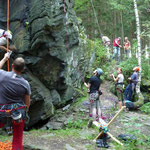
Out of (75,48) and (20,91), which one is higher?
(75,48)

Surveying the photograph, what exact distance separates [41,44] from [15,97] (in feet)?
17.1

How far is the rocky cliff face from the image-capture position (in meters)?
8.55

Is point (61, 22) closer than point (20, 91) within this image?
No

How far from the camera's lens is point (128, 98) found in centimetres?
1323

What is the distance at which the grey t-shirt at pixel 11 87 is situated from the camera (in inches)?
150

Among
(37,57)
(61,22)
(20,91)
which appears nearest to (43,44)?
(37,57)

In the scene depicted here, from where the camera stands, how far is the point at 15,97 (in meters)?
3.92

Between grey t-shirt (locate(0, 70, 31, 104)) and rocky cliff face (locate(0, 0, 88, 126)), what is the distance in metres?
4.72

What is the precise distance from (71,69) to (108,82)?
17.2 feet

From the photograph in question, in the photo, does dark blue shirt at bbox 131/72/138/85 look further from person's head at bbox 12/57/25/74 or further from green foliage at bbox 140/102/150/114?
person's head at bbox 12/57/25/74

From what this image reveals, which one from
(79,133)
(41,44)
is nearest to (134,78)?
(79,133)

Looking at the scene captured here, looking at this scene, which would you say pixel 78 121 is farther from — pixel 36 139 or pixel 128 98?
pixel 128 98

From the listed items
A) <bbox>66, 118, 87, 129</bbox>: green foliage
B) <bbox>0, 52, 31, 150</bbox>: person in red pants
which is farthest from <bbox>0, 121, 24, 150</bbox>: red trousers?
<bbox>66, 118, 87, 129</bbox>: green foliage

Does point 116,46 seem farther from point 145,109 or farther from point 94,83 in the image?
point 94,83
